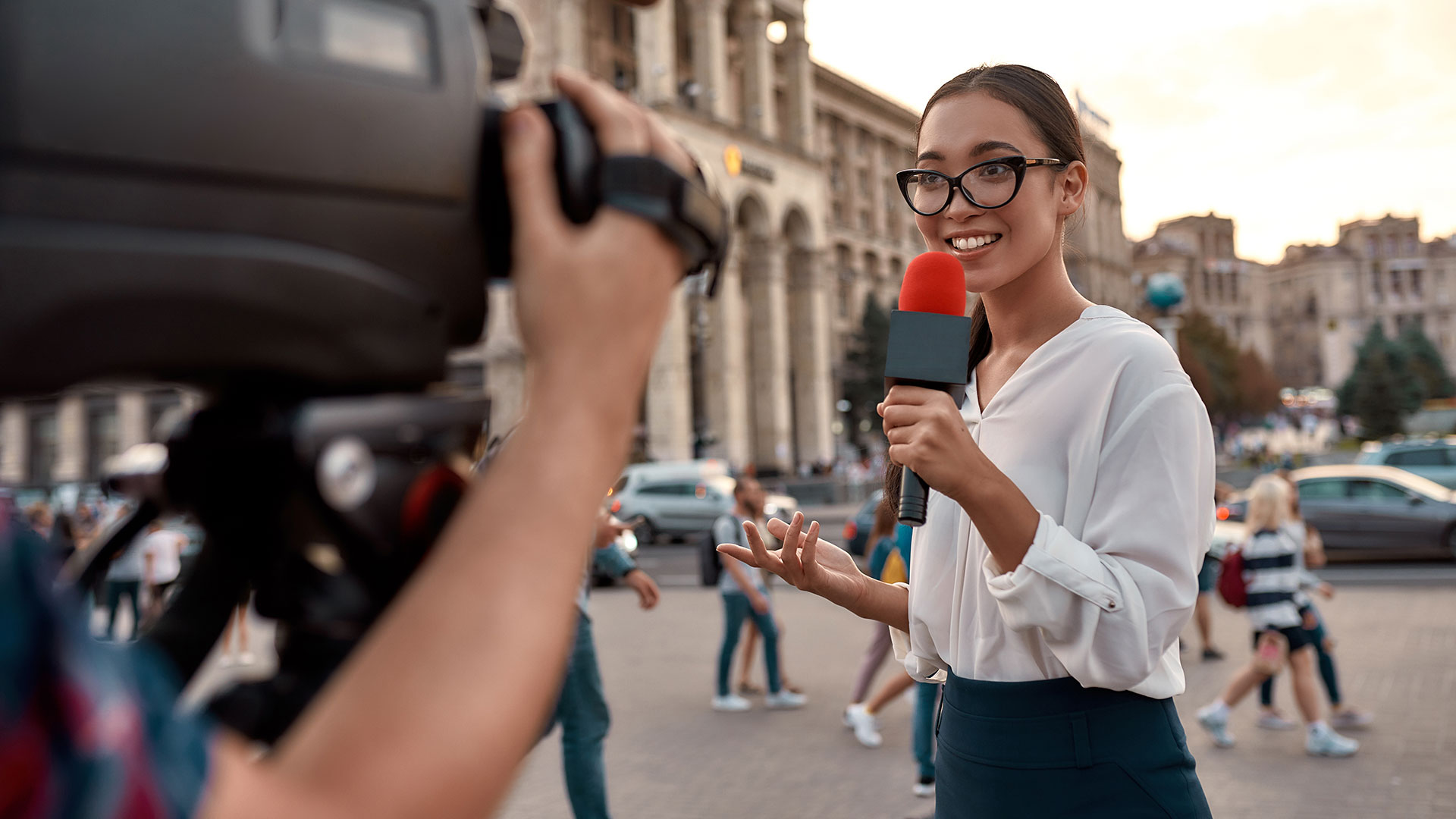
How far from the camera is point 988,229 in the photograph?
2.01 m

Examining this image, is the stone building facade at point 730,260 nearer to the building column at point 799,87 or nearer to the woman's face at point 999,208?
the building column at point 799,87

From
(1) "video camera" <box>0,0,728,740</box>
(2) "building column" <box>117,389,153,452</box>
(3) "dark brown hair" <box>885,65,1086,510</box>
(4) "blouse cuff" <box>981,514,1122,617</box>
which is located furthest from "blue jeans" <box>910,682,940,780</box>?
(2) "building column" <box>117,389,153,452</box>

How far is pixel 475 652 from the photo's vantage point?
0.70m

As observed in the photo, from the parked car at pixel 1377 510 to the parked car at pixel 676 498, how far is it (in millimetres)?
11750

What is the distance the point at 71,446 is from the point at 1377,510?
2252 inches

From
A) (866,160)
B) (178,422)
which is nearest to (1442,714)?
(178,422)

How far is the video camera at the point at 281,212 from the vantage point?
2.20 ft

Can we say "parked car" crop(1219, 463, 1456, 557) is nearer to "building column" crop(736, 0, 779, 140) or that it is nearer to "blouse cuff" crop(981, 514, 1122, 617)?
"blouse cuff" crop(981, 514, 1122, 617)

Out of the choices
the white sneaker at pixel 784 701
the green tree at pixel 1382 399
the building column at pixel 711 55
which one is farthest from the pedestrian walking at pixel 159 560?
the green tree at pixel 1382 399

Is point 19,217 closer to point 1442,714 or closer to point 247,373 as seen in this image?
point 247,373

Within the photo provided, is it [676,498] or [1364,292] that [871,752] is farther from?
[1364,292]

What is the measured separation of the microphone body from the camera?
1.71 m

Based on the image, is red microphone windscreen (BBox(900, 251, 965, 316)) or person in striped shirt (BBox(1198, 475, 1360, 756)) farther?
person in striped shirt (BBox(1198, 475, 1360, 756))

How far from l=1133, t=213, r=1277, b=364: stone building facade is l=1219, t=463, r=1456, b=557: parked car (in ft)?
340
